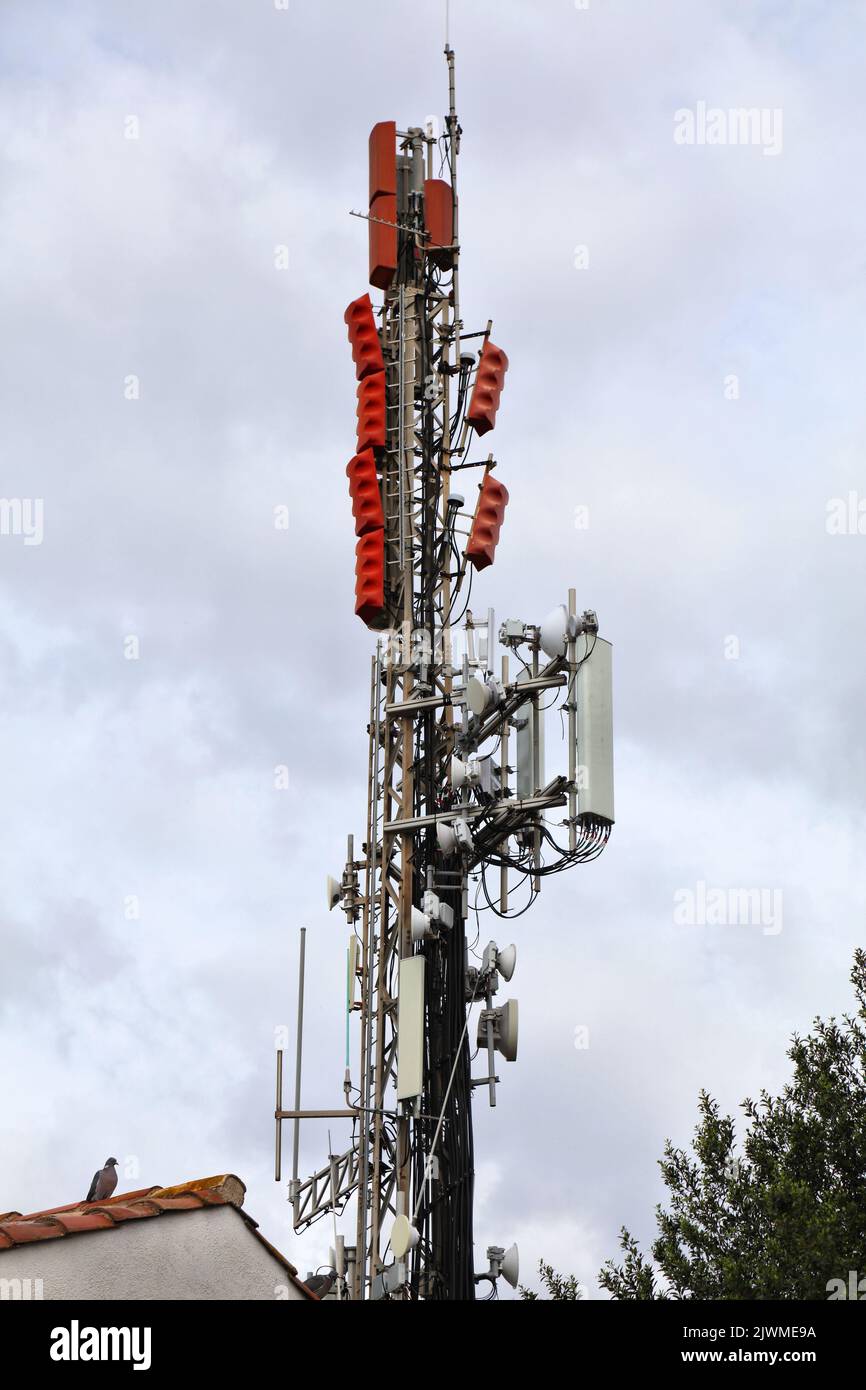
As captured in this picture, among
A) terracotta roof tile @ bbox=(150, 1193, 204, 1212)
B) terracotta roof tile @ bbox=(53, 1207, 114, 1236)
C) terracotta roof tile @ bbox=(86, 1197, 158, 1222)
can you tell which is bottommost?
terracotta roof tile @ bbox=(53, 1207, 114, 1236)

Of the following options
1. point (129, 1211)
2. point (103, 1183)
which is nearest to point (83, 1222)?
point (129, 1211)

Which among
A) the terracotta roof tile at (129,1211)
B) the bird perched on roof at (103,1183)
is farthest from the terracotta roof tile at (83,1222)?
the bird perched on roof at (103,1183)

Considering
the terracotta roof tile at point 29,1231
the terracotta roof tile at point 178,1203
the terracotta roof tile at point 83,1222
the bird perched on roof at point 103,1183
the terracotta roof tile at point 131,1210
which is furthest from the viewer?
the bird perched on roof at point 103,1183

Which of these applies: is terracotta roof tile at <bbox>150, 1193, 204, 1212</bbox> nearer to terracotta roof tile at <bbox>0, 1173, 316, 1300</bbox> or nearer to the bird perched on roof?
terracotta roof tile at <bbox>0, 1173, 316, 1300</bbox>

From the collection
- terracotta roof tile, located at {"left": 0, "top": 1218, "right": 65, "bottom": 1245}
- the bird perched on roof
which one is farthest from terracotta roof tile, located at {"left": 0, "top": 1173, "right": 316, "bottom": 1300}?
the bird perched on roof

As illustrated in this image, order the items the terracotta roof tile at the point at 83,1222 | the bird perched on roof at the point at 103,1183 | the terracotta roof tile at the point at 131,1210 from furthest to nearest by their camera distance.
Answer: the bird perched on roof at the point at 103,1183 → the terracotta roof tile at the point at 131,1210 → the terracotta roof tile at the point at 83,1222

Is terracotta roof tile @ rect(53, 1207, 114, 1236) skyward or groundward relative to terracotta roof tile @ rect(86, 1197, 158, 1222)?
groundward

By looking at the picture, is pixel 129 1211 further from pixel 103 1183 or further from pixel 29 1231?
pixel 103 1183

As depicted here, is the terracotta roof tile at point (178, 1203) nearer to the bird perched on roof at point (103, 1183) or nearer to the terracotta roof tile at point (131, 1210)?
the terracotta roof tile at point (131, 1210)

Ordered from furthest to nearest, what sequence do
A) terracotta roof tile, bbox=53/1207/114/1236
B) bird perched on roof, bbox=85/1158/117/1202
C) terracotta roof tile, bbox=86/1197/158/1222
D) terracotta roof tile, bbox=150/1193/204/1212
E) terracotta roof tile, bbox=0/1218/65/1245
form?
bird perched on roof, bbox=85/1158/117/1202
terracotta roof tile, bbox=150/1193/204/1212
terracotta roof tile, bbox=86/1197/158/1222
terracotta roof tile, bbox=53/1207/114/1236
terracotta roof tile, bbox=0/1218/65/1245

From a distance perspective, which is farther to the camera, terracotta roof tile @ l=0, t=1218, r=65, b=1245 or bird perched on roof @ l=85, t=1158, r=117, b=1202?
bird perched on roof @ l=85, t=1158, r=117, b=1202

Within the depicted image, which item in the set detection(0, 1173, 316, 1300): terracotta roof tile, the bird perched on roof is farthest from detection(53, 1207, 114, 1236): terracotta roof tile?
the bird perched on roof

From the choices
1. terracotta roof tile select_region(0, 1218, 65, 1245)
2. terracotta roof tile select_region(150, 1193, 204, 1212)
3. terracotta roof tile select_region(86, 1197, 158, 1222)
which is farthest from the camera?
terracotta roof tile select_region(150, 1193, 204, 1212)

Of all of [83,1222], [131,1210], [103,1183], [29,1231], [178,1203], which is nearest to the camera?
[29,1231]
